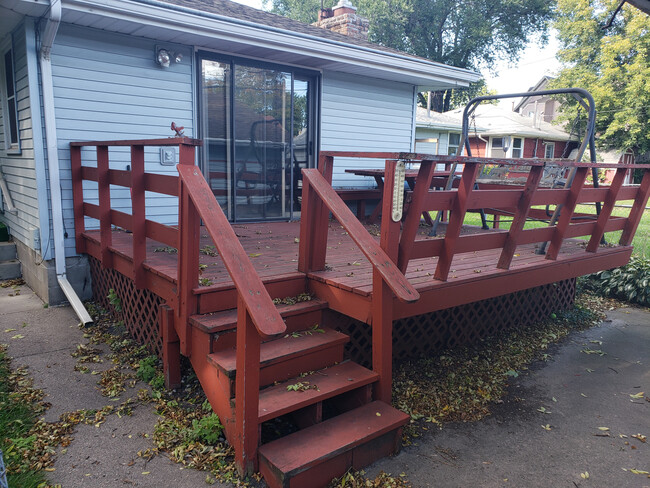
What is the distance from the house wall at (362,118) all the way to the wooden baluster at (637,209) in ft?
11.4

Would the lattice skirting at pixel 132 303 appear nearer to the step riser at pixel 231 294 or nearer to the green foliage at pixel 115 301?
the green foliage at pixel 115 301

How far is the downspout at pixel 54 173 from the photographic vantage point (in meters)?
4.26

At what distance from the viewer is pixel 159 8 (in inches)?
174

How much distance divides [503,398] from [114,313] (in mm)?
3341

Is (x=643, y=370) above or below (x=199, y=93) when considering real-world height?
below

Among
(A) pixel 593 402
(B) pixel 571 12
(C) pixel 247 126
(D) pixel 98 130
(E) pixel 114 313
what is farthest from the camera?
(B) pixel 571 12

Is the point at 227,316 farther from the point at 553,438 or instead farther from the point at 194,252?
the point at 553,438

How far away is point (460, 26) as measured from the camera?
2411 centimetres

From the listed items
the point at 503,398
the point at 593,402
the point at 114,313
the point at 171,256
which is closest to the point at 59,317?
the point at 114,313

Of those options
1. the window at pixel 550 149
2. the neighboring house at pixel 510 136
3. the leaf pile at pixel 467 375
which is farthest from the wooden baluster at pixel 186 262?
A: the window at pixel 550 149

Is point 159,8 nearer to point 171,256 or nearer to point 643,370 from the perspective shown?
point 171,256

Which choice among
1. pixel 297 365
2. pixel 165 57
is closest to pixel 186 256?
pixel 297 365

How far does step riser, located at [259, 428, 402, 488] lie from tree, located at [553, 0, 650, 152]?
27.6 meters

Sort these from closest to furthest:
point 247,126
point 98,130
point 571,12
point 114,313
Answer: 1. point 114,313
2. point 98,130
3. point 247,126
4. point 571,12
